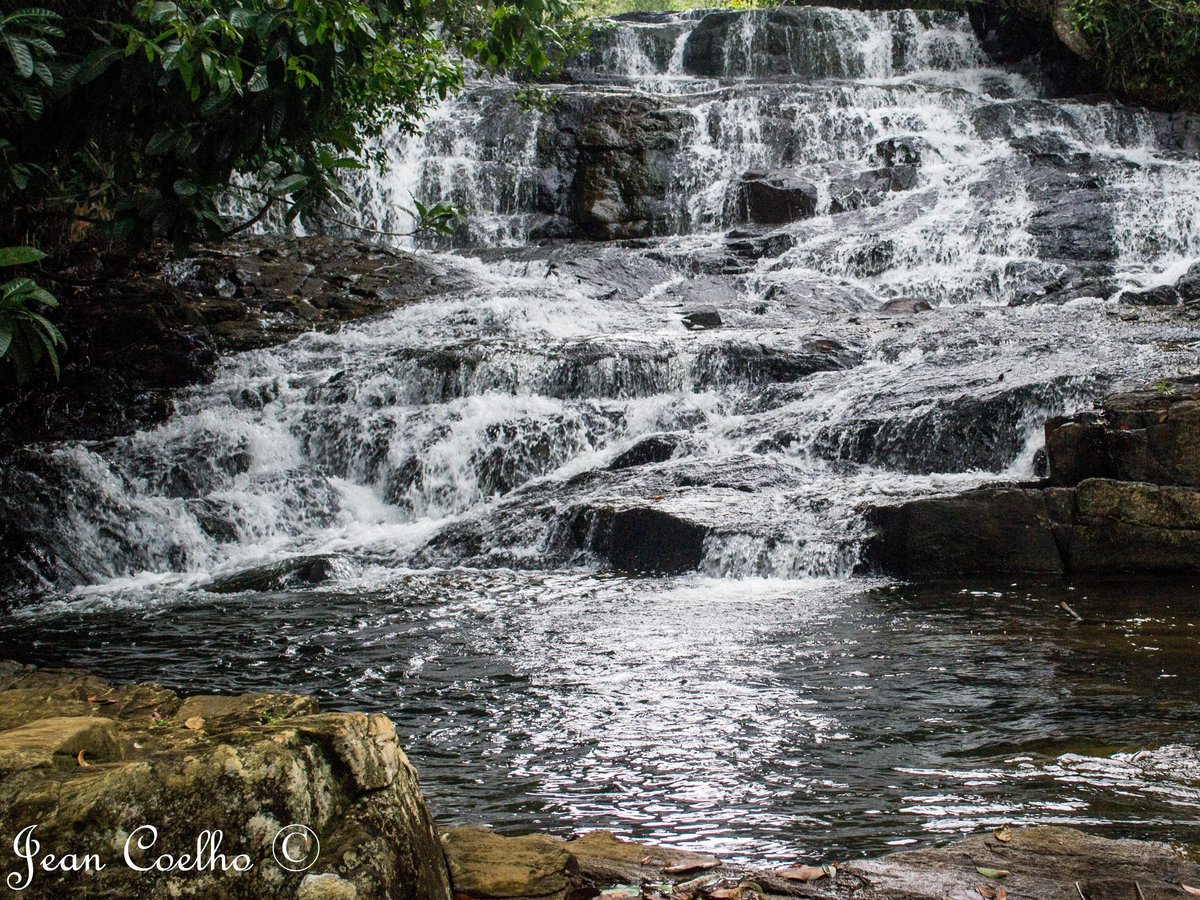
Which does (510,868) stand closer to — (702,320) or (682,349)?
(682,349)

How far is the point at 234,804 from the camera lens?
80.9 inches

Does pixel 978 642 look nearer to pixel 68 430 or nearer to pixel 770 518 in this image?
pixel 770 518

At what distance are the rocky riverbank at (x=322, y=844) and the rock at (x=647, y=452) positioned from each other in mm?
6742

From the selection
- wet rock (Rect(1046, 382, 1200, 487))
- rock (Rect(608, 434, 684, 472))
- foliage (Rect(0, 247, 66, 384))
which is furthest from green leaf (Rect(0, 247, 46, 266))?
wet rock (Rect(1046, 382, 1200, 487))

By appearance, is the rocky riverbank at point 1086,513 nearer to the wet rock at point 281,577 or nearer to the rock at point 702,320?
the wet rock at point 281,577

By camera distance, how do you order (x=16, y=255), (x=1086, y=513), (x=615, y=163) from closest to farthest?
(x=16, y=255), (x=1086, y=513), (x=615, y=163)

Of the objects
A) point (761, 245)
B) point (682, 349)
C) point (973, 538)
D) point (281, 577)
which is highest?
point (761, 245)

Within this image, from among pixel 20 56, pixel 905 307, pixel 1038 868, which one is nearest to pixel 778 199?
pixel 905 307

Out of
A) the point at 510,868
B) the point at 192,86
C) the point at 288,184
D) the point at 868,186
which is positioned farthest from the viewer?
the point at 868,186

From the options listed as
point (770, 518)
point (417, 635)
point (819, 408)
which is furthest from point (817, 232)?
point (417, 635)

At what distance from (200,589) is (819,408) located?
18.7 feet

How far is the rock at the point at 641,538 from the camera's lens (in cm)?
784

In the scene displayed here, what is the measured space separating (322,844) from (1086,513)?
20.8 feet

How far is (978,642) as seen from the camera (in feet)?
18.4
